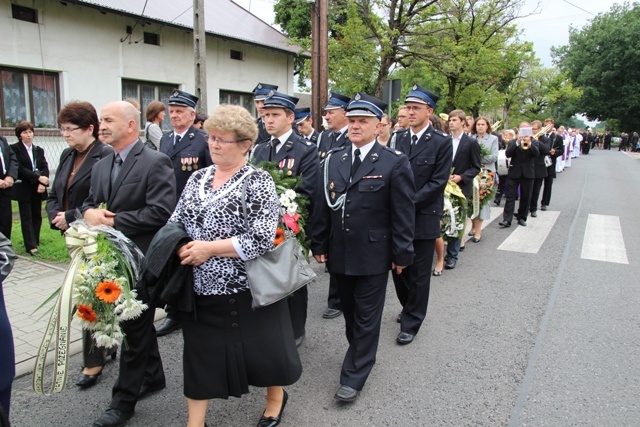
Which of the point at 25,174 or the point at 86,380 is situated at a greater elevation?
the point at 25,174

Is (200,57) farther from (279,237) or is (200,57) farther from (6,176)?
(279,237)

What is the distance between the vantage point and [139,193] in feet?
10.4

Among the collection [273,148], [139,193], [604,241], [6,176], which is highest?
[273,148]

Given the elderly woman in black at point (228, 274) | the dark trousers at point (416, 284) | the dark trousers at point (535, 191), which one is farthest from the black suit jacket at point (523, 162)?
the elderly woman in black at point (228, 274)

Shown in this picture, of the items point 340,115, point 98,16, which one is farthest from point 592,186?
point 98,16

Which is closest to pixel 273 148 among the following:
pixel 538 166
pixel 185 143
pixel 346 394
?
pixel 185 143

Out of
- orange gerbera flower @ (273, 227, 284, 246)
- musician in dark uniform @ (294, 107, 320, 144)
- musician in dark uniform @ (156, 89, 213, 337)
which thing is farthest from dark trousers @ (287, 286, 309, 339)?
musician in dark uniform @ (294, 107, 320, 144)

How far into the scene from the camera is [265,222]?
2635 mm

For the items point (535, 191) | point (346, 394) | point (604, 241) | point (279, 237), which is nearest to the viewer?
point (279, 237)

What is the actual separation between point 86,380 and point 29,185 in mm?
4728

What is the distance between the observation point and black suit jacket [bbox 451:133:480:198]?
6559 millimetres

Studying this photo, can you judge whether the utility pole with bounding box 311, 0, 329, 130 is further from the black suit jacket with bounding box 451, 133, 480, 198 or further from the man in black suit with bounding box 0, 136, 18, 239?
the man in black suit with bounding box 0, 136, 18, 239

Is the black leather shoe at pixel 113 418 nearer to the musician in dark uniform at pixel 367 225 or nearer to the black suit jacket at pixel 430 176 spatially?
the musician in dark uniform at pixel 367 225

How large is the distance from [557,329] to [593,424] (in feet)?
5.35
